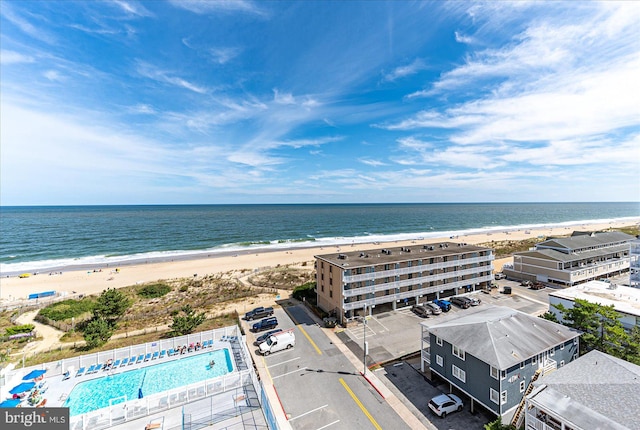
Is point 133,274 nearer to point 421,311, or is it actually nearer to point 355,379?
point 355,379

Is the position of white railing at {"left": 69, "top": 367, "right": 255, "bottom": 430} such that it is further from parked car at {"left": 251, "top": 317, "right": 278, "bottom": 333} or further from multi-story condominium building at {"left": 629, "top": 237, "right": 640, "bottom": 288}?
multi-story condominium building at {"left": 629, "top": 237, "right": 640, "bottom": 288}

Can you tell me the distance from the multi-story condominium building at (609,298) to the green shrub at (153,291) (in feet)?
208

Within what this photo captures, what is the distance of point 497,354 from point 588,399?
5436mm

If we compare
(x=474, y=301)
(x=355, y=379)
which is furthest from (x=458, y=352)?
(x=474, y=301)

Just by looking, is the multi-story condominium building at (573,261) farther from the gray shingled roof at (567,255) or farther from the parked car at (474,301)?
the parked car at (474,301)

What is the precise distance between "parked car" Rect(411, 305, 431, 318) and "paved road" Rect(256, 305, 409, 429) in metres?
A: 15.1

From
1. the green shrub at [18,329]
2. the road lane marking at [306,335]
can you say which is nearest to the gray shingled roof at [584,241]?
the road lane marking at [306,335]

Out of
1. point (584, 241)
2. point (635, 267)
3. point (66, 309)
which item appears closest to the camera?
point (635, 267)

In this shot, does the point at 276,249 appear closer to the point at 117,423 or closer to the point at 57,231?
the point at 117,423

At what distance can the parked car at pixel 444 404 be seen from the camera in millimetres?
20984

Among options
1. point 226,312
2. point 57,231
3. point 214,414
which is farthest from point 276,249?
point 57,231

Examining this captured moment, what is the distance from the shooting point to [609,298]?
107 feet

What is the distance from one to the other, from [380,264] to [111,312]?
3788cm

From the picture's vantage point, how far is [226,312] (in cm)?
4228
